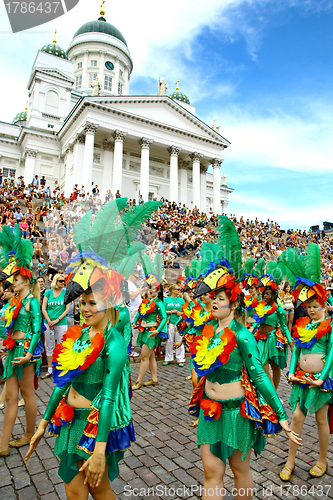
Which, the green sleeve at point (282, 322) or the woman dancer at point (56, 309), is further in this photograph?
the woman dancer at point (56, 309)

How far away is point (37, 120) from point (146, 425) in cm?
4494

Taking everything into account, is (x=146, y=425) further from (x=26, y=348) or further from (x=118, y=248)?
(x=118, y=248)

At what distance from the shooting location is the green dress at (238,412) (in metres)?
Answer: 2.33

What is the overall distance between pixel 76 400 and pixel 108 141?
126 ft

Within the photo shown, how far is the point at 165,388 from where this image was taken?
5.80 m

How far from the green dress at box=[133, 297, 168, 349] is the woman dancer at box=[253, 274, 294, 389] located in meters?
Result: 1.70

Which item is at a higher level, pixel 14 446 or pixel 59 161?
pixel 59 161

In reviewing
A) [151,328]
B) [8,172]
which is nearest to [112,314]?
[151,328]

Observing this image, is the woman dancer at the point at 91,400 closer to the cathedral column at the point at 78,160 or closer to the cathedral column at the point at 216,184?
the cathedral column at the point at 78,160

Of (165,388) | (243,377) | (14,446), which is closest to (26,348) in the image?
(14,446)

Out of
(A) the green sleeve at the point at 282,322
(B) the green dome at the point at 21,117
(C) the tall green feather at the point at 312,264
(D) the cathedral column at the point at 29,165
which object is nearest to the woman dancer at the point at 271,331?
(A) the green sleeve at the point at 282,322

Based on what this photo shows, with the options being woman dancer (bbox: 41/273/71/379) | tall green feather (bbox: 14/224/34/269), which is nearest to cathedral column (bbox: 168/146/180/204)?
woman dancer (bbox: 41/273/71/379)

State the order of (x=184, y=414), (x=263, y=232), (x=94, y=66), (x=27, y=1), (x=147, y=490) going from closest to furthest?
(x=27, y=1)
(x=147, y=490)
(x=184, y=414)
(x=263, y=232)
(x=94, y=66)

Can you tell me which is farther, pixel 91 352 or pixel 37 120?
pixel 37 120
